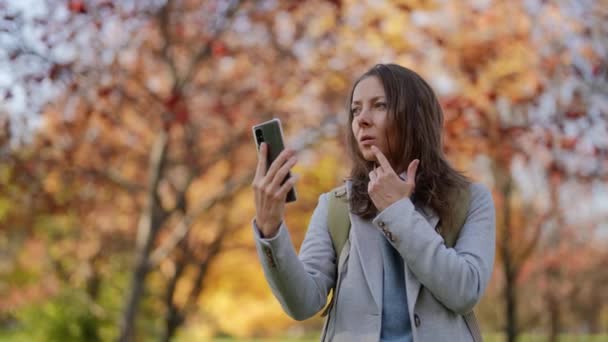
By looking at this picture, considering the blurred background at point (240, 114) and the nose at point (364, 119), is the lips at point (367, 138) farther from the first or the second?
the blurred background at point (240, 114)

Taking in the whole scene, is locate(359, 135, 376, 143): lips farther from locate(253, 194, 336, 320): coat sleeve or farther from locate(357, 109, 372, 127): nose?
locate(253, 194, 336, 320): coat sleeve

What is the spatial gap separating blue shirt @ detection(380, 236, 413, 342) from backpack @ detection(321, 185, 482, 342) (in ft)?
0.48

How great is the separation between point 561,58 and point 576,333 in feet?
57.7

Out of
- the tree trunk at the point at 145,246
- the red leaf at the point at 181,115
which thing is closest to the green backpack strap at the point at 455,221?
the red leaf at the point at 181,115

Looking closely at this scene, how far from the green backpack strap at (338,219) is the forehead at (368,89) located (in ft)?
0.99

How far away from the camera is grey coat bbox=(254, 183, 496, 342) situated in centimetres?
208

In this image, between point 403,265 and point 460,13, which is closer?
point 403,265

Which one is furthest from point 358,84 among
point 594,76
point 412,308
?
point 594,76

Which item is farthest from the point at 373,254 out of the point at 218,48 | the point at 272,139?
the point at 218,48

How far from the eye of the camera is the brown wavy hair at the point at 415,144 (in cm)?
232

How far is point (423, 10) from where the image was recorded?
348 inches

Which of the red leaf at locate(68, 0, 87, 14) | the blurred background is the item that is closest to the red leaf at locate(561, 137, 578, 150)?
the blurred background

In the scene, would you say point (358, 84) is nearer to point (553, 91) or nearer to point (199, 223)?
point (553, 91)

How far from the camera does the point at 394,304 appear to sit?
219cm
